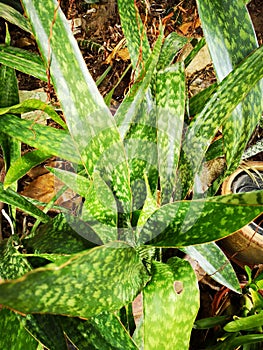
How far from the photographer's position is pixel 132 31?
0.64 metres

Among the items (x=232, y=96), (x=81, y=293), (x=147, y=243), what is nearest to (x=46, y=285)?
(x=81, y=293)

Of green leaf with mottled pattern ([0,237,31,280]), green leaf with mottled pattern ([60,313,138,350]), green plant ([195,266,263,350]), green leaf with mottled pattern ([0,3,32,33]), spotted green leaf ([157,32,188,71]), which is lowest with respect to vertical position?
green plant ([195,266,263,350])

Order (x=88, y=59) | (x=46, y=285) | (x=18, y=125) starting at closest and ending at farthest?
(x=46, y=285) < (x=18, y=125) < (x=88, y=59)

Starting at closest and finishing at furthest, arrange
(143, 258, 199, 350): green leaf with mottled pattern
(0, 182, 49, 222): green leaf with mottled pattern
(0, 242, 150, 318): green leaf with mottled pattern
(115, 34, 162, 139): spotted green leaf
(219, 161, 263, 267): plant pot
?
(0, 242, 150, 318): green leaf with mottled pattern, (143, 258, 199, 350): green leaf with mottled pattern, (115, 34, 162, 139): spotted green leaf, (0, 182, 49, 222): green leaf with mottled pattern, (219, 161, 263, 267): plant pot

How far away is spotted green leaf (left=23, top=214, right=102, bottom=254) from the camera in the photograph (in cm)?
50

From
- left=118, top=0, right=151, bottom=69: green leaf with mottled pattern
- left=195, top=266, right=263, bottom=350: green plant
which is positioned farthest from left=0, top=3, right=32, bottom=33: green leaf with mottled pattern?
left=195, top=266, right=263, bottom=350: green plant

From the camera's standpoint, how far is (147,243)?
469 mm

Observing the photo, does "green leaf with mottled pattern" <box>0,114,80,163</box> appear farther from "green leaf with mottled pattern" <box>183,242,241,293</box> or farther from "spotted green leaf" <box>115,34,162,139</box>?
"green leaf with mottled pattern" <box>183,242,241,293</box>

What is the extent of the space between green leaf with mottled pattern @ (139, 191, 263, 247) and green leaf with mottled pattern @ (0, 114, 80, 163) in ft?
0.54

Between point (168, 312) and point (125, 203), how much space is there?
155 millimetres

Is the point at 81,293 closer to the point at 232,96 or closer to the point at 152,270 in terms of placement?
the point at 152,270

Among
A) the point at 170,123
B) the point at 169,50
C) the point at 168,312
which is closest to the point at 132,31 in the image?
the point at 169,50

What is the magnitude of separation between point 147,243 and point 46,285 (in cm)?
20

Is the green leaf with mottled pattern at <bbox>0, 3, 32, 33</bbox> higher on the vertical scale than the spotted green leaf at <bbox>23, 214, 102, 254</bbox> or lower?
higher
